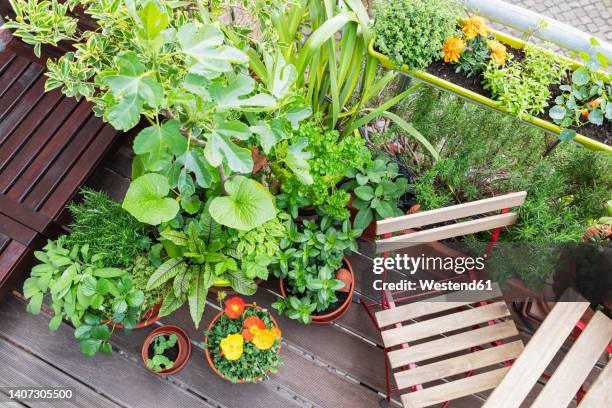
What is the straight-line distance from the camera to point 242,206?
5.35ft

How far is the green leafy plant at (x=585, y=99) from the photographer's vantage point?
5.34ft

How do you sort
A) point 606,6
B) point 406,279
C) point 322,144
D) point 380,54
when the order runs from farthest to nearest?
point 606,6
point 406,279
point 322,144
point 380,54

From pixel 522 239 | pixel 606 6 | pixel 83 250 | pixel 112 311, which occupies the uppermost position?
pixel 606 6

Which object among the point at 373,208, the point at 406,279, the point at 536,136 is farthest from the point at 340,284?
the point at 536,136

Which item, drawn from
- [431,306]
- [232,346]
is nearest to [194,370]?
[232,346]

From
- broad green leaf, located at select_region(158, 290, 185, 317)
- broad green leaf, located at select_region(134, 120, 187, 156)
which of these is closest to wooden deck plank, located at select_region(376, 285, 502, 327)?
broad green leaf, located at select_region(158, 290, 185, 317)

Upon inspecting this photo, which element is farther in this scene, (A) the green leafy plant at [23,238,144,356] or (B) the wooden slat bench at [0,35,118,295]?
(B) the wooden slat bench at [0,35,118,295]

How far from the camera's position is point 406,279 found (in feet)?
7.72

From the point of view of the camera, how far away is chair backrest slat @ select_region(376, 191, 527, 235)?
1.69 meters

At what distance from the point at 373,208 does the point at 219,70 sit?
1146mm

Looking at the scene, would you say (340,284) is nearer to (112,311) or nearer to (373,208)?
(373,208)

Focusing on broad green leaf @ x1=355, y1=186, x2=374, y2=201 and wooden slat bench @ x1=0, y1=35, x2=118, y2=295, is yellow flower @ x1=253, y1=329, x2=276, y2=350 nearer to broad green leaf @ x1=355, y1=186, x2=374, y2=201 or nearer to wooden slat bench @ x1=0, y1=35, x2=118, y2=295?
broad green leaf @ x1=355, y1=186, x2=374, y2=201

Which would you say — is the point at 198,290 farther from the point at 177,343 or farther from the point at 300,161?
the point at 300,161

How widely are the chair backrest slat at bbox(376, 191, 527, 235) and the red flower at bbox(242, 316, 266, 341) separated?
0.59 meters
